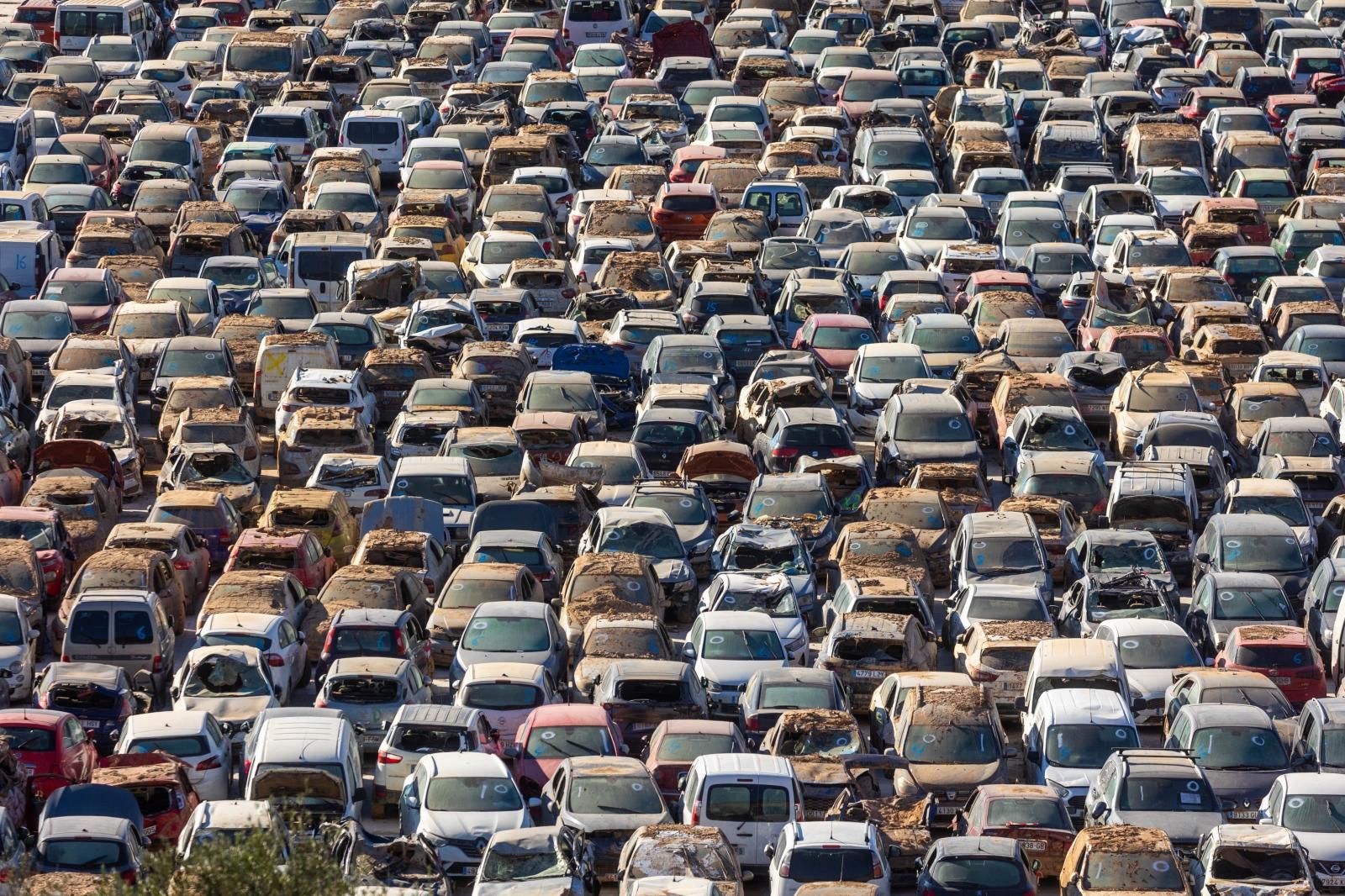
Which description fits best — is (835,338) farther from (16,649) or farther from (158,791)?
(158,791)

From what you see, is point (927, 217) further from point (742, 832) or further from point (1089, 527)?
point (742, 832)

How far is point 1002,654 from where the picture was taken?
3731 cm

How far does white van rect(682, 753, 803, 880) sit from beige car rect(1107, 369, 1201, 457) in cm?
1510

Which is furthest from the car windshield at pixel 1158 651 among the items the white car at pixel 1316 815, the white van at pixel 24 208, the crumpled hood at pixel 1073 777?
the white van at pixel 24 208

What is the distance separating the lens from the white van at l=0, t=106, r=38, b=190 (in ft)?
200

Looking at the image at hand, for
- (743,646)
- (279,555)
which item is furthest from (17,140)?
(743,646)

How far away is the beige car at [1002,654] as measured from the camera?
37.0m

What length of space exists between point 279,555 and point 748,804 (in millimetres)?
A: 10154

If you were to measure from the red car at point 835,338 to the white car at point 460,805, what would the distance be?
17.9 metres

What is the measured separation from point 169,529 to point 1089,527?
11.3 meters

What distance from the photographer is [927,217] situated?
56.3 meters

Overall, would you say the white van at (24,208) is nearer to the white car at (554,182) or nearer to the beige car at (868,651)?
the white car at (554,182)

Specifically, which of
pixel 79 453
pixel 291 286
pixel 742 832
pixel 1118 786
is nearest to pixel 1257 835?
pixel 1118 786

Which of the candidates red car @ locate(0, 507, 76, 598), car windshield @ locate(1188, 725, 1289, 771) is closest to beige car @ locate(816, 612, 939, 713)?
car windshield @ locate(1188, 725, 1289, 771)
